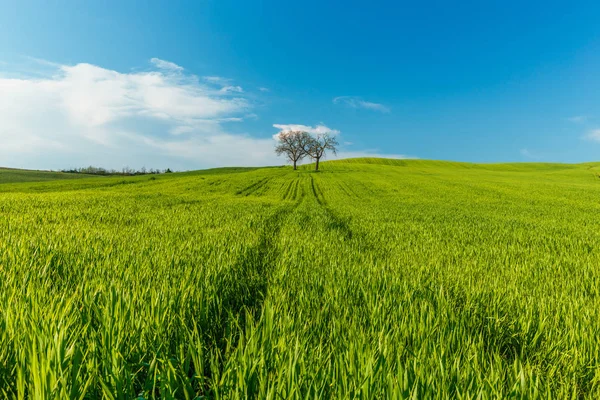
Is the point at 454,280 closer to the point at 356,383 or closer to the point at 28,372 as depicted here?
the point at 356,383

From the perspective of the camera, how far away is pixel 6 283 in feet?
9.64

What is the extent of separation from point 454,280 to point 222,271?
11.4ft

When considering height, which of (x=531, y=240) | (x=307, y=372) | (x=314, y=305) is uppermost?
(x=307, y=372)

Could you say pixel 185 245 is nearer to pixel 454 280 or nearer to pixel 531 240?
pixel 454 280

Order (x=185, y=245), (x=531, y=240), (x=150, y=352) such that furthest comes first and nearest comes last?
(x=531, y=240) → (x=185, y=245) → (x=150, y=352)

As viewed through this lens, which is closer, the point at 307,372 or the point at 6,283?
the point at 307,372

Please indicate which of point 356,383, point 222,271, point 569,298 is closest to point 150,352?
point 356,383

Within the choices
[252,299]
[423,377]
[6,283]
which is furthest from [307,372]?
[6,283]

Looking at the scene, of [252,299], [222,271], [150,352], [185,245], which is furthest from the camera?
[185,245]

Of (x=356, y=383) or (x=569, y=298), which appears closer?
(x=356, y=383)

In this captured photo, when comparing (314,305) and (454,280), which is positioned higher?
(314,305)

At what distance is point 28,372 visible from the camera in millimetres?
1577

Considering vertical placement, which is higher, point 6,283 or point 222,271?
point 6,283

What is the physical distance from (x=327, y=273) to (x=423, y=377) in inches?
103
